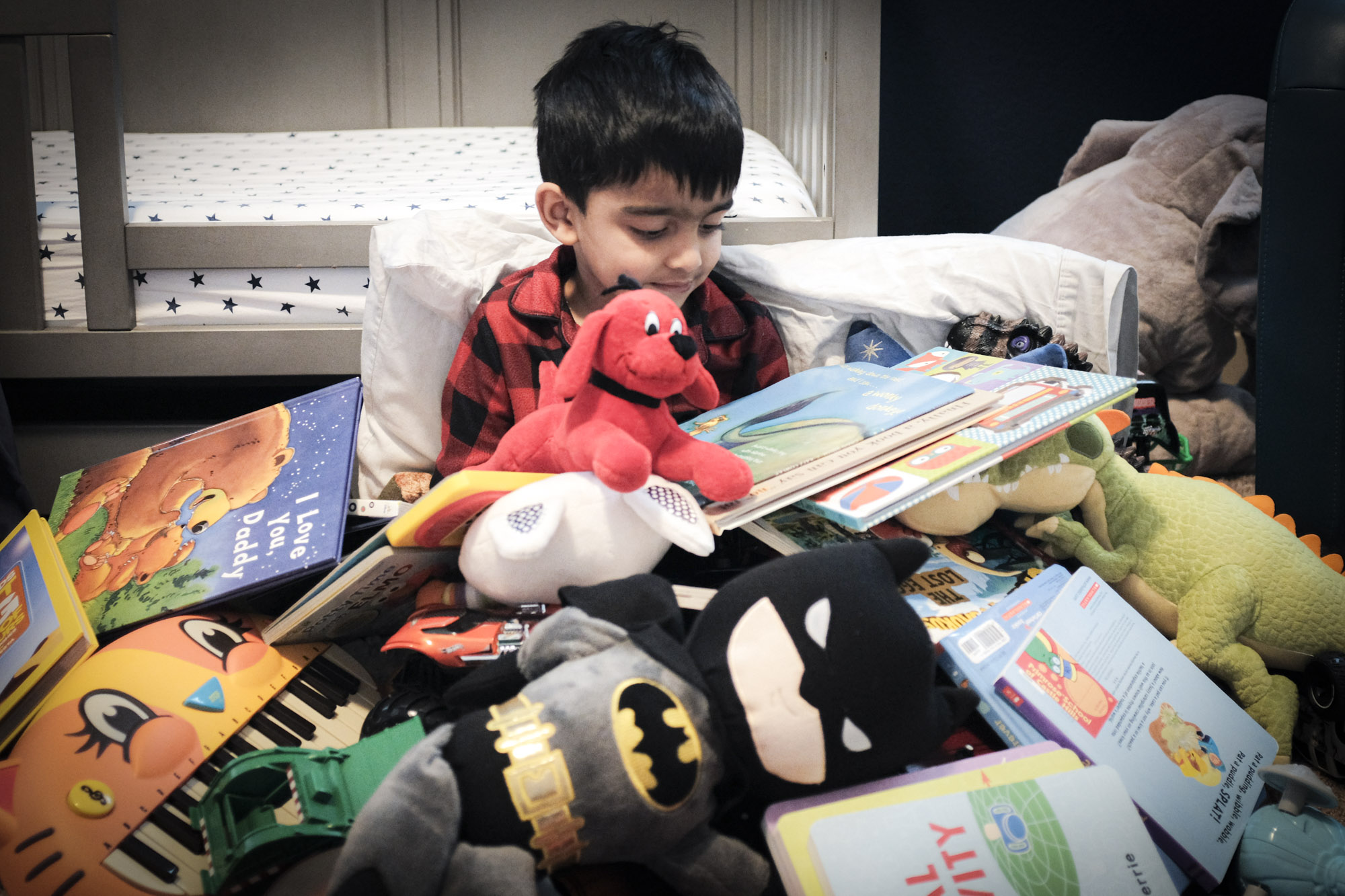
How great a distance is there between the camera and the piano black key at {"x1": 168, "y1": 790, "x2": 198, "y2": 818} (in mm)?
582

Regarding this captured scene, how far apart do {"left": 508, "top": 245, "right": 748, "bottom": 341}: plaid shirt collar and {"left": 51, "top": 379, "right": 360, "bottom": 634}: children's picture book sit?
0.21 meters

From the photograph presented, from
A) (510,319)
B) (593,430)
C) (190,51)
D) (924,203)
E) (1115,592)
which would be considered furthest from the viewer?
(190,51)

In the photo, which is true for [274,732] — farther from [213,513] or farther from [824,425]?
[824,425]

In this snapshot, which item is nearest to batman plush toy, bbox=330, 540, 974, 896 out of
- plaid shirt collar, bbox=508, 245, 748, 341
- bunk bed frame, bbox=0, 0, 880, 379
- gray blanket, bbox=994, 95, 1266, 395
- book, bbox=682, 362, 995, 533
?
book, bbox=682, 362, 995, 533

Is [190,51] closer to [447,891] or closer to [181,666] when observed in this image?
[181,666]

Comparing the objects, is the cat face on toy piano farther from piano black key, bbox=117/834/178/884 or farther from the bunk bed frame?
the bunk bed frame

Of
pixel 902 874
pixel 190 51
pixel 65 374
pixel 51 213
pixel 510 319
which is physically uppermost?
pixel 190 51

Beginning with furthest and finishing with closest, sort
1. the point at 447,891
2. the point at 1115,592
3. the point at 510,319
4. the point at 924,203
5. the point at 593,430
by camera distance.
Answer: the point at 924,203 → the point at 510,319 → the point at 1115,592 → the point at 593,430 → the point at 447,891

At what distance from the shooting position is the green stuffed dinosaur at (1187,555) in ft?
2.39

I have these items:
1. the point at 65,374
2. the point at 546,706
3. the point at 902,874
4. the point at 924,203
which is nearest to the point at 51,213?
the point at 65,374

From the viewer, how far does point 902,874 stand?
50 centimetres

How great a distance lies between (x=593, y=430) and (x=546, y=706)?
214 millimetres

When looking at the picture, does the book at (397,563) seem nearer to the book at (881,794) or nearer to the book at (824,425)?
the book at (824,425)

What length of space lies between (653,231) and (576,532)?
0.36m
